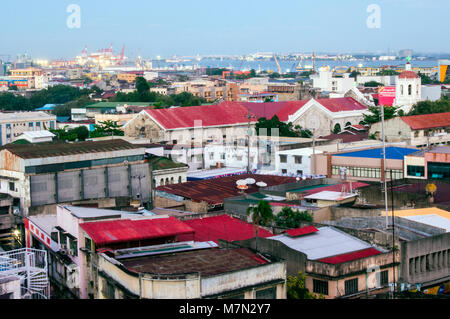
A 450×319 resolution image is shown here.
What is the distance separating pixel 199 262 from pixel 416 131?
29345mm

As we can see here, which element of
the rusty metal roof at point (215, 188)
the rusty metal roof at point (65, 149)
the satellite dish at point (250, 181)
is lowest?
the rusty metal roof at point (215, 188)

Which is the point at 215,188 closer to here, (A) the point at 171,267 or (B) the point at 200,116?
(A) the point at 171,267

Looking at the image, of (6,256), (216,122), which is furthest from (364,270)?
(216,122)

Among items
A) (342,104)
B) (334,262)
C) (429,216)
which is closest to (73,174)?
(429,216)

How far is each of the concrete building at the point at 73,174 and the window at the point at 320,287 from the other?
10400mm

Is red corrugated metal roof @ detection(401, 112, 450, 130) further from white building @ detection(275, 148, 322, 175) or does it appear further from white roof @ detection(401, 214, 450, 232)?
white roof @ detection(401, 214, 450, 232)

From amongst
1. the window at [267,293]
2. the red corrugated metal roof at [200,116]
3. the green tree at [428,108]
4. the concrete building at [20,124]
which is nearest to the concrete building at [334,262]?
the window at [267,293]

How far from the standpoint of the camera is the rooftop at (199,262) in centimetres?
1590

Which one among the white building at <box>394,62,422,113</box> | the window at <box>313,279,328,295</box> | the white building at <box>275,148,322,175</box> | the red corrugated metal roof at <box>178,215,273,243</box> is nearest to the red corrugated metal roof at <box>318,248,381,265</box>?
the window at <box>313,279,328,295</box>

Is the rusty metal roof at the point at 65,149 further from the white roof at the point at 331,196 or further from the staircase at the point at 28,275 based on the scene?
the staircase at the point at 28,275

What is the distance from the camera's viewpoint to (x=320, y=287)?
17391 mm

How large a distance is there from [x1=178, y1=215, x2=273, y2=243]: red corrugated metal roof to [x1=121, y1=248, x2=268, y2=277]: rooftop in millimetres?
2372

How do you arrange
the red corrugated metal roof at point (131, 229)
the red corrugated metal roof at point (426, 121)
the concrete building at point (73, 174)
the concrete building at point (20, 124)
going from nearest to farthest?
the red corrugated metal roof at point (131, 229)
the concrete building at point (73, 174)
the red corrugated metal roof at point (426, 121)
the concrete building at point (20, 124)
